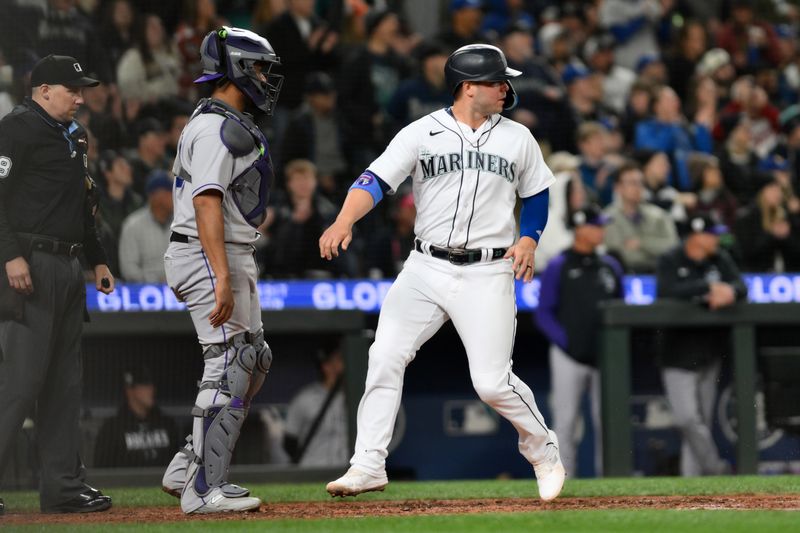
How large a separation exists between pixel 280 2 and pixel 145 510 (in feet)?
22.0

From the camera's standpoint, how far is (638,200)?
398 inches

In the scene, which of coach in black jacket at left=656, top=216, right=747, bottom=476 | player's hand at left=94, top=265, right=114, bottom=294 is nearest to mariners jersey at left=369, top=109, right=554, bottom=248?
player's hand at left=94, top=265, right=114, bottom=294

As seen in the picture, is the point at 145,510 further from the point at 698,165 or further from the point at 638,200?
the point at 698,165

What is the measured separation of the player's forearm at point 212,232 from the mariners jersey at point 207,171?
0.16 feet

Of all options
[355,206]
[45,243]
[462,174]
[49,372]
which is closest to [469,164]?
[462,174]

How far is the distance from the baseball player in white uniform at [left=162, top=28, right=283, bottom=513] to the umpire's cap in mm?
662

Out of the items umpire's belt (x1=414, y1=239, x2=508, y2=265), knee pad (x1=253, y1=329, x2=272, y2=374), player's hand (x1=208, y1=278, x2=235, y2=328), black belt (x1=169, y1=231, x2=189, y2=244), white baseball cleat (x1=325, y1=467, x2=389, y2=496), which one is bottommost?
white baseball cleat (x1=325, y1=467, x2=389, y2=496)

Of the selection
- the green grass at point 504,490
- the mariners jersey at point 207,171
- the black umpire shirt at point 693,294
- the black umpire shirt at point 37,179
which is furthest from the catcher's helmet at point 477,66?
the black umpire shirt at point 693,294

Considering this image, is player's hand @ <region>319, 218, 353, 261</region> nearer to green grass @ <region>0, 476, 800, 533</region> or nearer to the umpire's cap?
green grass @ <region>0, 476, 800, 533</region>

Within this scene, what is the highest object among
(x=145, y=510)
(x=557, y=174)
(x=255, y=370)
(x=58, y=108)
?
(x=557, y=174)

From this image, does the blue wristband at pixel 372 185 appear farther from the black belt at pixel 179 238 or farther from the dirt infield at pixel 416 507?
the dirt infield at pixel 416 507

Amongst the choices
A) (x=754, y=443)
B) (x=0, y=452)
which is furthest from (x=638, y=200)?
(x=0, y=452)

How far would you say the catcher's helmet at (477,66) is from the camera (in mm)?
5430

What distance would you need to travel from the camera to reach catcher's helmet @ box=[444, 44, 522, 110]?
5430mm
